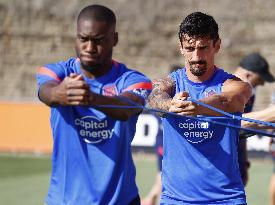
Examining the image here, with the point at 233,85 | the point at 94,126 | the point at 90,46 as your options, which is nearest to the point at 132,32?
the point at 233,85

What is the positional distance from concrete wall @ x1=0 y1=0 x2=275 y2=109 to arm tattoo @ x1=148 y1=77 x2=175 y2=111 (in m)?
17.7

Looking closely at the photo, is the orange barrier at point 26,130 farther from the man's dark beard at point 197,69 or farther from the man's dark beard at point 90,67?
the man's dark beard at point 90,67

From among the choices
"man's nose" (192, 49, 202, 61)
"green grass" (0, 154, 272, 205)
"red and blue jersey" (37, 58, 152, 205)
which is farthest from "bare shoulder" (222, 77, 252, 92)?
"green grass" (0, 154, 272, 205)

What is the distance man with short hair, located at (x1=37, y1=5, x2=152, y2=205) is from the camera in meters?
5.03

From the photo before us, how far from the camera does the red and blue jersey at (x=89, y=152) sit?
16.9 ft

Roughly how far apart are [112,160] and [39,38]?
20066 mm

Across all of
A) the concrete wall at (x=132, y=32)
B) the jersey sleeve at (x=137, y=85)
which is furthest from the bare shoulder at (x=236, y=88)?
the concrete wall at (x=132, y=32)

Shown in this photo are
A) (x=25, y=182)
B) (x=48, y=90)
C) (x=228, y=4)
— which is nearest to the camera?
(x=48, y=90)

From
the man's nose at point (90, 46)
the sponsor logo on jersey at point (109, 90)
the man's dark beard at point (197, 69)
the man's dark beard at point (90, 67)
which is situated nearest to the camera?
the man's nose at point (90, 46)

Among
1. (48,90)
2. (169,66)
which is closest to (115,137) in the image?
(48,90)

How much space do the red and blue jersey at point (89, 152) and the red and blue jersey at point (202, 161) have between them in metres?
1.05

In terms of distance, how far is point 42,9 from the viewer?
2500cm

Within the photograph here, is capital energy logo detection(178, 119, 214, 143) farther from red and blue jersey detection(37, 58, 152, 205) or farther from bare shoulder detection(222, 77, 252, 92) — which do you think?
red and blue jersey detection(37, 58, 152, 205)

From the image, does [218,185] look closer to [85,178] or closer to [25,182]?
[85,178]
